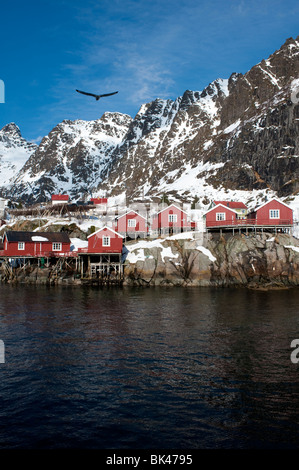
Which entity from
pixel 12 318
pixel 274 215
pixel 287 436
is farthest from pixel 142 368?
A: pixel 274 215

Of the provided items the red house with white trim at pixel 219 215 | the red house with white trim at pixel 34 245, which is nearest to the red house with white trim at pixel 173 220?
the red house with white trim at pixel 219 215

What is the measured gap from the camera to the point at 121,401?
16.5 meters

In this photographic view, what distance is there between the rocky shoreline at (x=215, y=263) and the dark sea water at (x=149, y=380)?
832 inches

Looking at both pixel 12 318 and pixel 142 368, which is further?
pixel 12 318

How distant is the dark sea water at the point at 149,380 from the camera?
1380 centimetres

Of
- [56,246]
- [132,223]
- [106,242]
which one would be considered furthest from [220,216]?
[56,246]

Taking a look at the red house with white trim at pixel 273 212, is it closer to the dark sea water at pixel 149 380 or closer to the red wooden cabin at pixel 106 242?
the red wooden cabin at pixel 106 242

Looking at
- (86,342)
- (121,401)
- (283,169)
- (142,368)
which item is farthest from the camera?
(283,169)

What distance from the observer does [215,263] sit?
59.4 metres

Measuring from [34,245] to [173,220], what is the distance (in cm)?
2757
